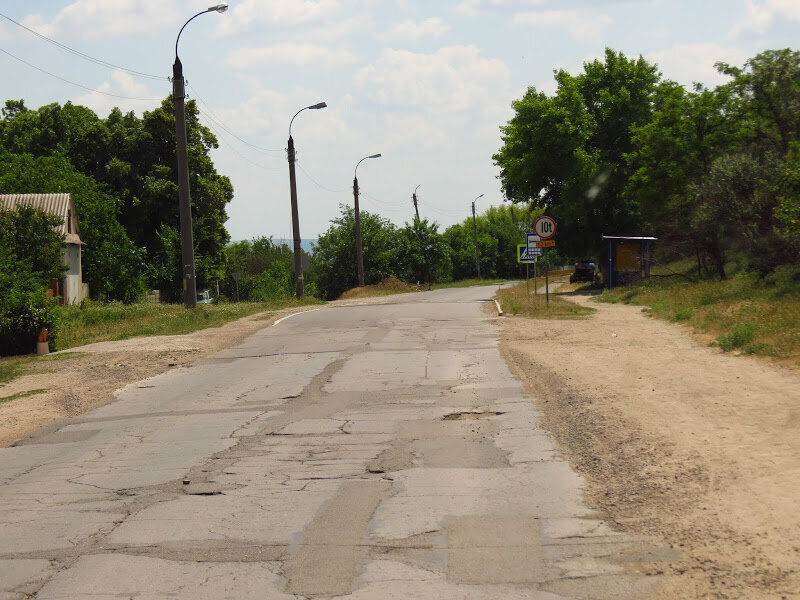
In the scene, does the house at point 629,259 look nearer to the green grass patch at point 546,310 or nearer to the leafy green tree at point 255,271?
the green grass patch at point 546,310

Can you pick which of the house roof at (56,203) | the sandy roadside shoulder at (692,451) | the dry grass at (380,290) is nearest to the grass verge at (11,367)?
the sandy roadside shoulder at (692,451)

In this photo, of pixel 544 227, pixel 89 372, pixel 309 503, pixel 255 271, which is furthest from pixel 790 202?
pixel 255 271

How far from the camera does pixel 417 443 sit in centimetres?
888

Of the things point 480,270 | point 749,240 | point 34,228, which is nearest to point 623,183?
point 749,240

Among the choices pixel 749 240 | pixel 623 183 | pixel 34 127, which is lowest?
pixel 749 240

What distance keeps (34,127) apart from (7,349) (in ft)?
141

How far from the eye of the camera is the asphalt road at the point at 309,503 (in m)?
5.08

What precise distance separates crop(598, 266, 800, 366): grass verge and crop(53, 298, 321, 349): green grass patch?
44.8ft

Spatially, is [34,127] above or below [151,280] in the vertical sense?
above

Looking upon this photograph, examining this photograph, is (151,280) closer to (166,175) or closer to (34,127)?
(166,175)

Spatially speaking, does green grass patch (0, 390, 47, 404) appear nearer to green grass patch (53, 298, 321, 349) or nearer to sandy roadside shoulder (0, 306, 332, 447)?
sandy roadside shoulder (0, 306, 332, 447)

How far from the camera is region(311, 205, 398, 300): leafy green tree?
6450 cm

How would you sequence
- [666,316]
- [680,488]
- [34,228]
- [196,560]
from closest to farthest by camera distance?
[196,560]
[680,488]
[666,316]
[34,228]

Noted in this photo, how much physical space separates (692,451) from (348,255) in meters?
57.4
